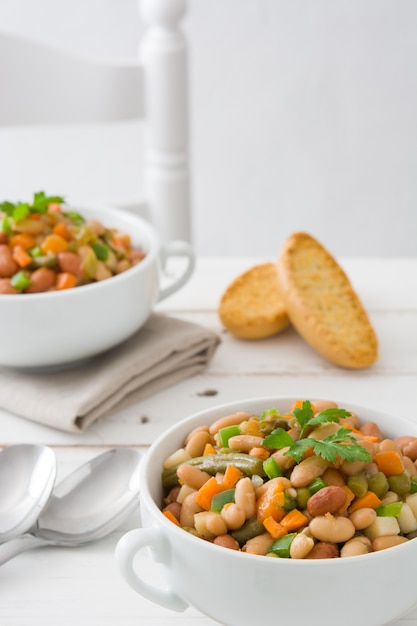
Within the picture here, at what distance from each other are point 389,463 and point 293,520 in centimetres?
12

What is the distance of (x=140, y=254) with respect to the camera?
1420mm

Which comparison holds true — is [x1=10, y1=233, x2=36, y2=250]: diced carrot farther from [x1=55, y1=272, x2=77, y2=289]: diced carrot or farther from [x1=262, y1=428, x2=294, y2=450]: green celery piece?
[x1=262, y1=428, x2=294, y2=450]: green celery piece

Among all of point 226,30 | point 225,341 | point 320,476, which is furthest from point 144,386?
point 226,30

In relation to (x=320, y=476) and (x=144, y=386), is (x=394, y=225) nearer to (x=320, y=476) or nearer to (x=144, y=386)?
(x=144, y=386)

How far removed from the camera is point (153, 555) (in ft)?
2.52

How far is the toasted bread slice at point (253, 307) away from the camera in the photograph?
1.46 meters

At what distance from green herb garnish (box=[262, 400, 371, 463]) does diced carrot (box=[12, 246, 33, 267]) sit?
55cm

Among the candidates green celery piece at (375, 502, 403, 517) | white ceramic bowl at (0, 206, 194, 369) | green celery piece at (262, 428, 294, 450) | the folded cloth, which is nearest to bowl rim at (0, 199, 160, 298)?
white ceramic bowl at (0, 206, 194, 369)

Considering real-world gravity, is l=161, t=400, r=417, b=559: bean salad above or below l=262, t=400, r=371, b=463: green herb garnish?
below

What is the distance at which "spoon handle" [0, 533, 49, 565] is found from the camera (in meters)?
0.92

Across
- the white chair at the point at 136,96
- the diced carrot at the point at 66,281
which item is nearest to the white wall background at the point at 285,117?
the white chair at the point at 136,96

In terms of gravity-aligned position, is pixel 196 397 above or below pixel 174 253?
below

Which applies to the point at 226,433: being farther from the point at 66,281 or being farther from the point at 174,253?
the point at 174,253

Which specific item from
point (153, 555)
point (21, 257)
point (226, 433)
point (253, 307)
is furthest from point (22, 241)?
point (153, 555)
